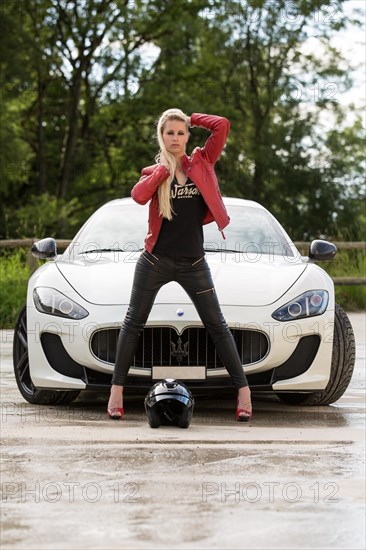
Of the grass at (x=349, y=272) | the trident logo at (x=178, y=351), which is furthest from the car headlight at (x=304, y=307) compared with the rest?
the grass at (x=349, y=272)

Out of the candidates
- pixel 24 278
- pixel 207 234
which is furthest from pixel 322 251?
pixel 24 278

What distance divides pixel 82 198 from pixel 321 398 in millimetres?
33073

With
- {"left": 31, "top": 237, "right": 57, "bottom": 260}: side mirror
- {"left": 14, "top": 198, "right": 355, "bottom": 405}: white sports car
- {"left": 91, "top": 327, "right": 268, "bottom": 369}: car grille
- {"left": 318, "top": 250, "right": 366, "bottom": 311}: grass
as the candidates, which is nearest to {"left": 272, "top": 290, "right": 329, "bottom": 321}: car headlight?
{"left": 14, "top": 198, "right": 355, "bottom": 405}: white sports car

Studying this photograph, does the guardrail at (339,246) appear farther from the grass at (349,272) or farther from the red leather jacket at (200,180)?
the red leather jacket at (200,180)

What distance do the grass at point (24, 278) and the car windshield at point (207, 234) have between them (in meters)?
6.95

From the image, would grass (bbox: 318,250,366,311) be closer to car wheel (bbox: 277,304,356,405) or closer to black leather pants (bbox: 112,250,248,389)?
car wheel (bbox: 277,304,356,405)

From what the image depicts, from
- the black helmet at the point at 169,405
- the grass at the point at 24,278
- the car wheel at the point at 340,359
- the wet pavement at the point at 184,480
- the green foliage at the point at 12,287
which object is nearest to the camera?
the wet pavement at the point at 184,480

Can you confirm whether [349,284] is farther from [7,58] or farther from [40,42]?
[40,42]

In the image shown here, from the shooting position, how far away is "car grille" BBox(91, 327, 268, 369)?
7414 millimetres

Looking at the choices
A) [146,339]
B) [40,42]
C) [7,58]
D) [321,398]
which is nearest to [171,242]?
[146,339]

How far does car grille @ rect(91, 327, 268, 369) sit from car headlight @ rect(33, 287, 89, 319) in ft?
0.59

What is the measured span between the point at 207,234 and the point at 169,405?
1.85m

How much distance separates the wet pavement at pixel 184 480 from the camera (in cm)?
441

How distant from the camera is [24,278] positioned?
16906 millimetres
